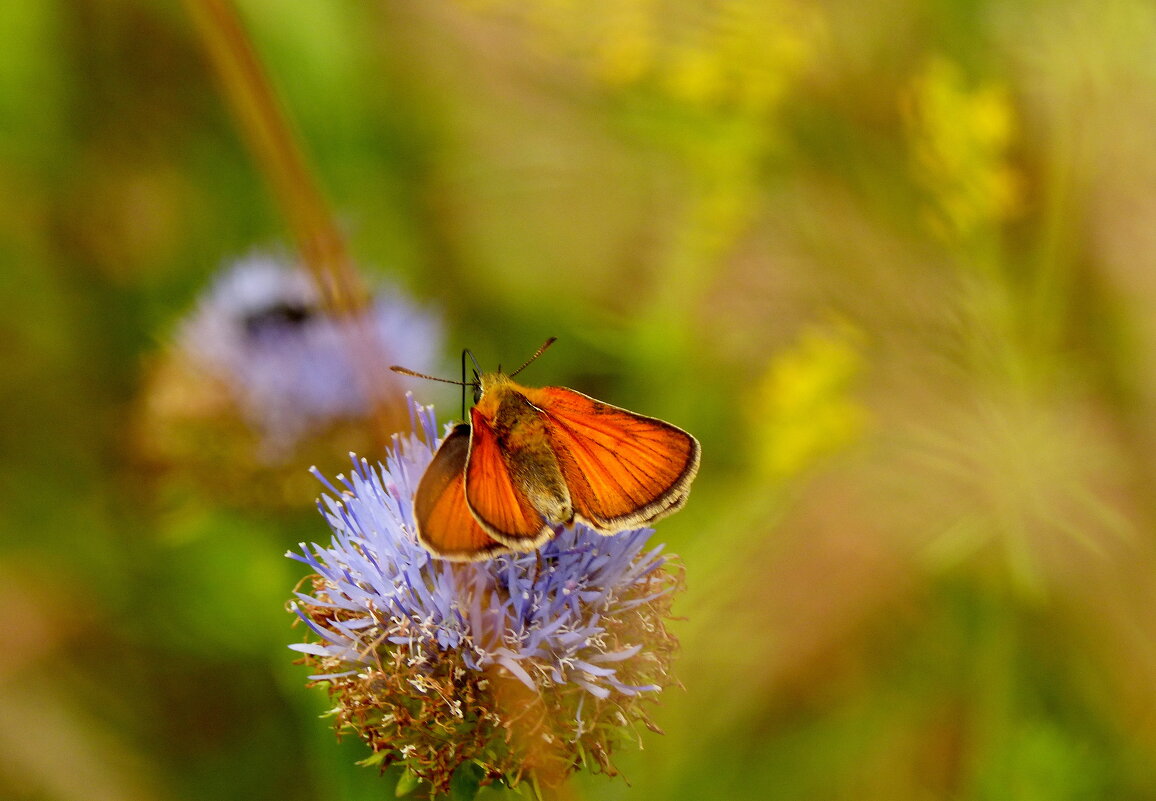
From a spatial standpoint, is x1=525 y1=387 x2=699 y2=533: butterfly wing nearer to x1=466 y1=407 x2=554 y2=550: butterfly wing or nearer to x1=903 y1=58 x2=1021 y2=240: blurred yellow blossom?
x1=466 y1=407 x2=554 y2=550: butterfly wing

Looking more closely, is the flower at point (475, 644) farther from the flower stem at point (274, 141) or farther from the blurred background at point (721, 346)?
the blurred background at point (721, 346)

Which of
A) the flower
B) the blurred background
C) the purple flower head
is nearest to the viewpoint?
the flower

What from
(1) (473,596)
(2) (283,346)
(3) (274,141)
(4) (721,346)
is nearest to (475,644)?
(1) (473,596)

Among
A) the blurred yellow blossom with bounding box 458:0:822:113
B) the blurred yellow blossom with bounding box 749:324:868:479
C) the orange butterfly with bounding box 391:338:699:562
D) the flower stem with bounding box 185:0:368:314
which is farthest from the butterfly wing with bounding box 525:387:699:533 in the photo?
the blurred yellow blossom with bounding box 458:0:822:113

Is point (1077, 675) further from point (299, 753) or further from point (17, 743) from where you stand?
point (17, 743)

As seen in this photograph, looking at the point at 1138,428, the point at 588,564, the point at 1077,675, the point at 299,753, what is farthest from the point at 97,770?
the point at 1138,428

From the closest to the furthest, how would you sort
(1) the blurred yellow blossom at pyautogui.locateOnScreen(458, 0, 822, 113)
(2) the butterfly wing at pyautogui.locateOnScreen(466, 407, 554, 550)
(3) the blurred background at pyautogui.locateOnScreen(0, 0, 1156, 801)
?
1. (2) the butterfly wing at pyautogui.locateOnScreen(466, 407, 554, 550)
2. (3) the blurred background at pyautogui.locateOnScreen(0, 0, 1156, 801)
3. (1) the blurred yellow blossom at pyautogui.locateOnScreen(458, 0, 822, 113)

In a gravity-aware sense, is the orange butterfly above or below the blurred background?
below

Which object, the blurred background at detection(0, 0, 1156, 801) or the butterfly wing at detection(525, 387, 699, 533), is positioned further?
the blurred background at detection(0, 0, 1156, 801)
